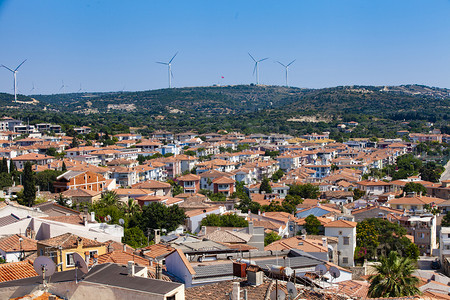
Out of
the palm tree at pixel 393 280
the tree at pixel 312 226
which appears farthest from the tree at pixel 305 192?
the palm tree at pixel 393 280

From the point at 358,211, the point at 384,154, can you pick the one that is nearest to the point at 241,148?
the point at 384,154

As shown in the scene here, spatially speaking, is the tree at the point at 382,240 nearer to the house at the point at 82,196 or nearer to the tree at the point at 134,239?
the tree at the point at 134,239

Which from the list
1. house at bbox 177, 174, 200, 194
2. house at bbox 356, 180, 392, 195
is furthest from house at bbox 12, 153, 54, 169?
house at bbox 356, 180, 392, 195

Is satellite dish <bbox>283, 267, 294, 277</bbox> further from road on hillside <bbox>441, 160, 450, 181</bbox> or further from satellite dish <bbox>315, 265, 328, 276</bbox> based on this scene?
road on hillside <bbox>441, 160, 450, 181</bbox>

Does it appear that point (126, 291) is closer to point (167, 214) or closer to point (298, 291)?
point (298, 291)

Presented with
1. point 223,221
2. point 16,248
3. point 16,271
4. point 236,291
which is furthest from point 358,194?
point 236,291

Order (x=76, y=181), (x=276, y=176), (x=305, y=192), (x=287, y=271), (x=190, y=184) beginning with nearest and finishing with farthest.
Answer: (x=287, y=271) < (x=76, y=181) < (x=305, y=192) < (x=190, y=184) < (x=276, y=176)

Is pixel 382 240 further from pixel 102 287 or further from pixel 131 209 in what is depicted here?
pixel 102 287

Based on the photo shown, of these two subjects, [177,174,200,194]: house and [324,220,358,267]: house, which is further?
[177,174,200,194]: house
